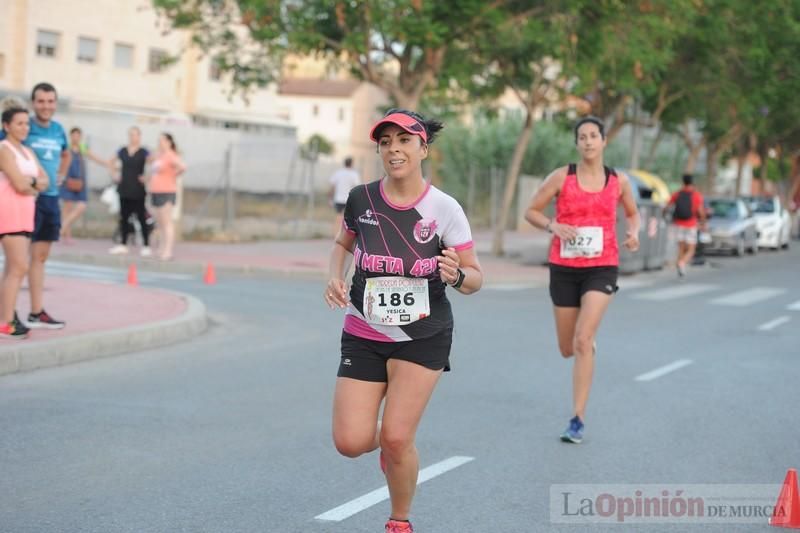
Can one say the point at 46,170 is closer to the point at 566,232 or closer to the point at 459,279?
the point at 566,232

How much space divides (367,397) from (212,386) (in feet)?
14.7

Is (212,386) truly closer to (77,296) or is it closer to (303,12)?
(77,296)

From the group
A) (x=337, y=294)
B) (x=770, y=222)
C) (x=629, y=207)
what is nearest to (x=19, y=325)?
(x=629, y=207)

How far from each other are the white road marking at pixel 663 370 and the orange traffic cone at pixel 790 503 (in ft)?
15.9

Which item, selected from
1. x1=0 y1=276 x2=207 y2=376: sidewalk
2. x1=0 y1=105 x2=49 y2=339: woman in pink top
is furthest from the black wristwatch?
x1=0 y1=105 x2=49 y2=339: woman in pink top

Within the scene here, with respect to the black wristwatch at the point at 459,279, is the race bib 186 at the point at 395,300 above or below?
below

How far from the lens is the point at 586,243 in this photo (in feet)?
26.4

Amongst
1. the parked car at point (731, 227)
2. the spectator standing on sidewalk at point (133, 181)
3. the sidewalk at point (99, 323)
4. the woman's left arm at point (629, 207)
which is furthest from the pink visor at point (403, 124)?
the parked car at point (731, 227)

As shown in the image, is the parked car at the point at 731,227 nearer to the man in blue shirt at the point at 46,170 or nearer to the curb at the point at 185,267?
the curb at the point at 185,267

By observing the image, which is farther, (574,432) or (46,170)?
(46,170)

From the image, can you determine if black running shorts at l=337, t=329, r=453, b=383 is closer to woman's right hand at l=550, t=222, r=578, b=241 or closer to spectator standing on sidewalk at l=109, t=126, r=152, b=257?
woman's right hand at l=550, t=222, r=578, b=241

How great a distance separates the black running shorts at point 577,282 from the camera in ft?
26.5

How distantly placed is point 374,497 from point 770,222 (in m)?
35.0

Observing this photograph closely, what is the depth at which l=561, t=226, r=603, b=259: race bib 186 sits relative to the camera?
803 cm
